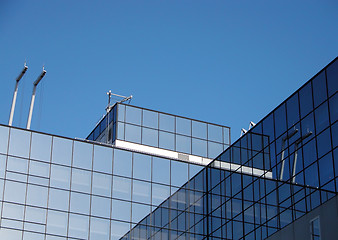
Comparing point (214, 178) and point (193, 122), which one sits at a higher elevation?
point (193, 122)

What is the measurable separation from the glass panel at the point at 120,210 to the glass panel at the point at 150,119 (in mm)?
10854

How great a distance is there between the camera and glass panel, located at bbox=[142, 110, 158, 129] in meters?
84.6

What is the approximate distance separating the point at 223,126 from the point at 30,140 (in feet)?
77.9

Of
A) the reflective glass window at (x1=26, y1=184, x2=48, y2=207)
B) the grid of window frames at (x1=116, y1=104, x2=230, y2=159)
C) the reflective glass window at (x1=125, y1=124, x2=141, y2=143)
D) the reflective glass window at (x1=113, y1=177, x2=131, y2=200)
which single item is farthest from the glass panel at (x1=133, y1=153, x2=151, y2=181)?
the reflective glass window at (x1=26, y1=184, x2=48, y2=207)

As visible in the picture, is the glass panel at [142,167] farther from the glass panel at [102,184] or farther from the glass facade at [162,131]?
the glass facade at [162,131]

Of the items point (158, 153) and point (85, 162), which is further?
point (158, 153)

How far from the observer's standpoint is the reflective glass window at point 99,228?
73.8 meters

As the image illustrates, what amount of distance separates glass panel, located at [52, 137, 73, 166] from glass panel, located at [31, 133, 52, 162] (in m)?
0.53

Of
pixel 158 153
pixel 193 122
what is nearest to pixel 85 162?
pixel 158 153

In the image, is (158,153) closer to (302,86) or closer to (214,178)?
(214,178)

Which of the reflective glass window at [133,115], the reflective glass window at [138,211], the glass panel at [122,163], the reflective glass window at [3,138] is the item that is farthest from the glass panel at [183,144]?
the reflective glass window at [3,138]

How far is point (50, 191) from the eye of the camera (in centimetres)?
7356

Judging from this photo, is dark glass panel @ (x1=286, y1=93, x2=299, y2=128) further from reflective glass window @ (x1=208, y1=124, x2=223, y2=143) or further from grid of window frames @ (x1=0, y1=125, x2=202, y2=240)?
reflective glass window @ (x1=208, y1=124, x2=223, y2=143)

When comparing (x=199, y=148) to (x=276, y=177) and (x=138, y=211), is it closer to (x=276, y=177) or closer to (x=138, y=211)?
(x=138, y=211)
